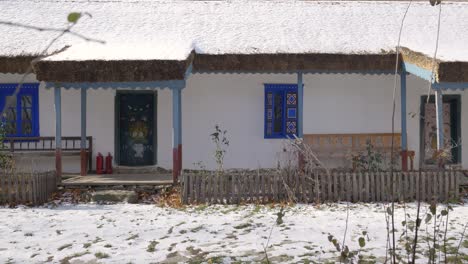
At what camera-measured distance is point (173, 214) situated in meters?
7.93

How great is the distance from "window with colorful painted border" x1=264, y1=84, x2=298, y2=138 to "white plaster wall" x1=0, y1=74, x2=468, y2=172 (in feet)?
0.59

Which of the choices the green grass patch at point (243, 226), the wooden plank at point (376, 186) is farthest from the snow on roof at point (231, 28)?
the green grass patch at point (243, 226)

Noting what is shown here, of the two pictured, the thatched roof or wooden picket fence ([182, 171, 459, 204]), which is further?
the thatched roof

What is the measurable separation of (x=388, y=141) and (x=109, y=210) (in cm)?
702

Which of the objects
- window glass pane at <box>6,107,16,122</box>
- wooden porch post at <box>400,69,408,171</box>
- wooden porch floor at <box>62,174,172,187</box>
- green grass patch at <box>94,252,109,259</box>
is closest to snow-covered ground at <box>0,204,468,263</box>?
green grass patch at <box>94,252,109,259</box>

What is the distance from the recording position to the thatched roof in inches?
359

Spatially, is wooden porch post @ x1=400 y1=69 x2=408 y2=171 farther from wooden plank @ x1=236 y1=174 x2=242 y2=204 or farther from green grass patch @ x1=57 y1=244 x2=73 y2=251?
green grass patch @ x1=57 y1=244 x2=73 y2=251

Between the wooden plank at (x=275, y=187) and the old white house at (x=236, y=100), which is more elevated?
the old white house at (x=236, y=100)

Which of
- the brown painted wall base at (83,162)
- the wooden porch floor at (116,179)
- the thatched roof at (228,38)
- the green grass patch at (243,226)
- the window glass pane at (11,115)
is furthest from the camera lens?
the window glass pane at (11,115)

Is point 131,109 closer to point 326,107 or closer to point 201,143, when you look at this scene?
point 201,143

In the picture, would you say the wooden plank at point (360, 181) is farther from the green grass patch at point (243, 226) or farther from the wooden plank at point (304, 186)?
the green grass patch at point (243, 226)

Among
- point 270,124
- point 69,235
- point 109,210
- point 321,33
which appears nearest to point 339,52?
point 321,33

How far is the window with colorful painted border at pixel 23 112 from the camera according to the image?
11.6 metres

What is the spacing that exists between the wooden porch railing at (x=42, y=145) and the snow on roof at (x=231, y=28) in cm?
219
